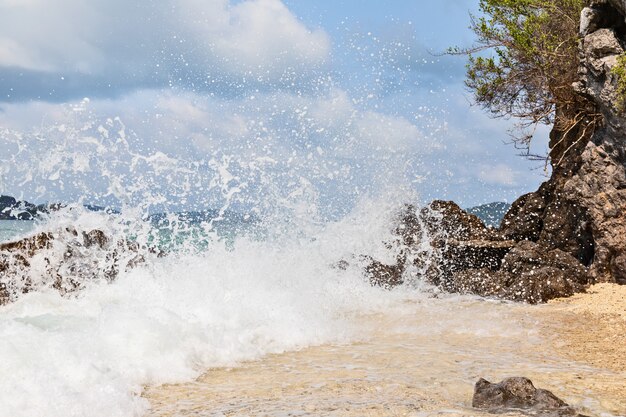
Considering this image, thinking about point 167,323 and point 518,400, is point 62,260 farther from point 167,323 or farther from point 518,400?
Answer: point 518,400

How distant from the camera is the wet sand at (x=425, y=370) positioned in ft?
17.9

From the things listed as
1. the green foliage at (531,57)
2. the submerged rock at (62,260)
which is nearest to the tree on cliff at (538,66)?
the green foliage at (531,57)

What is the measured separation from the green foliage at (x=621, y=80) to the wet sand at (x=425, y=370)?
3.46 m

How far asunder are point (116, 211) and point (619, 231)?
940 cm

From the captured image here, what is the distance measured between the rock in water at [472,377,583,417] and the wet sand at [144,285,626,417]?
16 cm

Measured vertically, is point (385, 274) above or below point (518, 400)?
above

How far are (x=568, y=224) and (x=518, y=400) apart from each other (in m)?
9.46

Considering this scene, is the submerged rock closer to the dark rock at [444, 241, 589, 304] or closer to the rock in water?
the dark rock at [444, 241, 589, 304]

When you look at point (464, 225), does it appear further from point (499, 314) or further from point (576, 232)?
point (499, 314)

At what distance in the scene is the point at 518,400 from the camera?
17.2 ft

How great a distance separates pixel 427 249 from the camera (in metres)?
15.5

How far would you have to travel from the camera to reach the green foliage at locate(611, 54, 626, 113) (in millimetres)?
11180

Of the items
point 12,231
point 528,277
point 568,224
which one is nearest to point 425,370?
point 528,277

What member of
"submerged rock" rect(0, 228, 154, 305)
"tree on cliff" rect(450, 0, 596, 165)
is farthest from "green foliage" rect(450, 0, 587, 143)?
"submerged rock" rect(0, 228, 154, 305)
